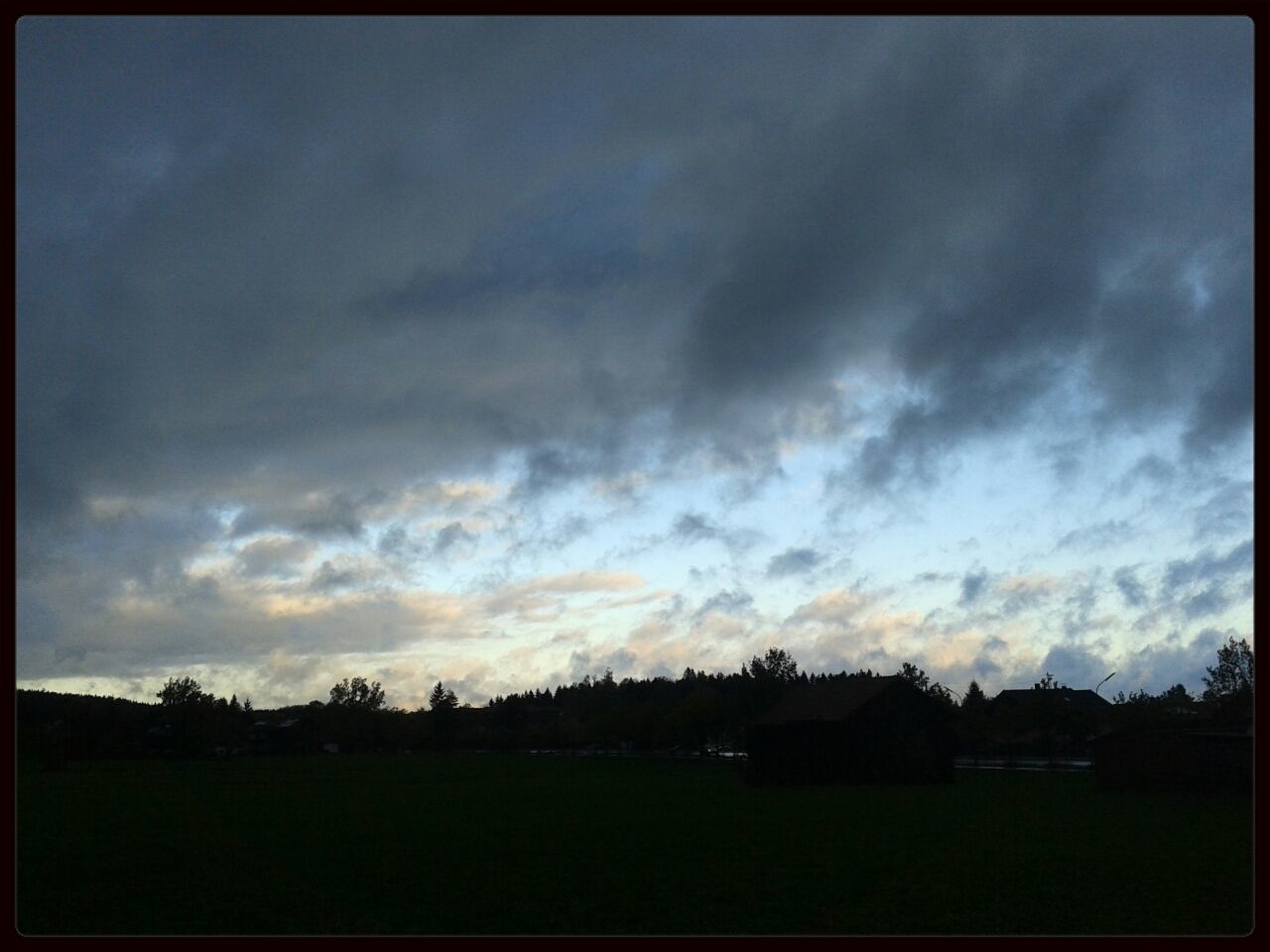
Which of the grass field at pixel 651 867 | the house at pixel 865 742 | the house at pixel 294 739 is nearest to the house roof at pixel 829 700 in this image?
the house at pixel 865 742

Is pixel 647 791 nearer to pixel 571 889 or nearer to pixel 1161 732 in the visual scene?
pixel 1161 732

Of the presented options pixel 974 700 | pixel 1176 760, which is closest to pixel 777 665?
pixel 974 700

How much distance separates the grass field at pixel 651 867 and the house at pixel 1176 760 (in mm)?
2848

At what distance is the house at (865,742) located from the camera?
6222cm

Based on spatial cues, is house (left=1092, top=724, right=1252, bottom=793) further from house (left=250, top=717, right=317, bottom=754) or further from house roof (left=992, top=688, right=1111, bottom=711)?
house (left=250, top=717, right=317, bottom=754)

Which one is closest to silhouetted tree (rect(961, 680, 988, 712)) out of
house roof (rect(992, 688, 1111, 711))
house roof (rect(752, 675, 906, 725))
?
house roof (rect(992, 688, 1111, 711))

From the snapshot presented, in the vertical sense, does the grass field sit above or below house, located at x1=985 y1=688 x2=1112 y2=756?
above

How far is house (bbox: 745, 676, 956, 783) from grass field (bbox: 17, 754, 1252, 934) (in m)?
A: 15.8

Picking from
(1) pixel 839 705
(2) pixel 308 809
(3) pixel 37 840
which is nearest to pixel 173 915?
(3) pixel 37 840

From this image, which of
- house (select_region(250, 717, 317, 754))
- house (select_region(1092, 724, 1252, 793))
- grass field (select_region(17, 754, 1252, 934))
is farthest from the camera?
house (select_region(250, 717, 317, 754))

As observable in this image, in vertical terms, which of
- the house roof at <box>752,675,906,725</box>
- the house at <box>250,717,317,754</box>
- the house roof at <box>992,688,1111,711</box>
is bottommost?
the house at <box>250,717,317,754</box>

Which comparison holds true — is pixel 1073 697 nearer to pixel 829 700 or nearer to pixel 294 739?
pixel 829 700

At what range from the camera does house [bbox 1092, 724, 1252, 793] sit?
45375 mm

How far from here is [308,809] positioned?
145ft
